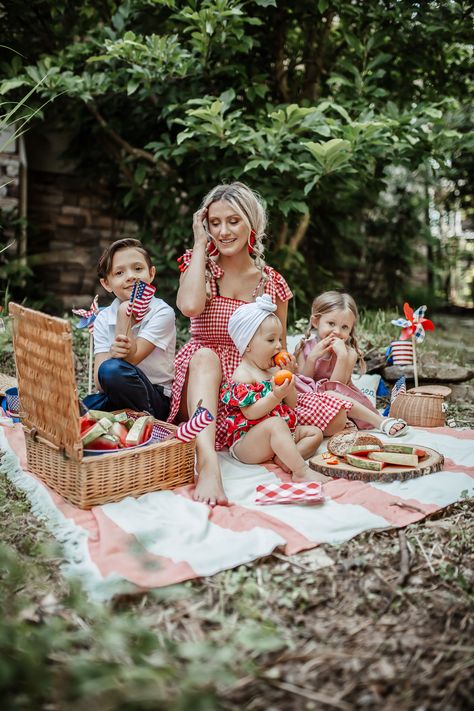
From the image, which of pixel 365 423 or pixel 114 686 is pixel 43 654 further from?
pixel 365 423

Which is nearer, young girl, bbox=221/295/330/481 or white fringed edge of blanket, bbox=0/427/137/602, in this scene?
white fringed edge of blanket, bbox=0/427/137/602

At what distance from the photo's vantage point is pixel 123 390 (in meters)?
2.74

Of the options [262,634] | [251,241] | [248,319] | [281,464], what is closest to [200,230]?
[251,241]

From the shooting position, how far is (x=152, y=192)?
18.5ft

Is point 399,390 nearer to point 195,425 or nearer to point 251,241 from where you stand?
point 251,241

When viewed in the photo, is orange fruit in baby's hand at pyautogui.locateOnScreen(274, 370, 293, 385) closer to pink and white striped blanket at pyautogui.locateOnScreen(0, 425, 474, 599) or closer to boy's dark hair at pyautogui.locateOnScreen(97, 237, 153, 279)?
pink and white striped blanket at pyautogui.locateOnScreen(0, 425, 474, 599)

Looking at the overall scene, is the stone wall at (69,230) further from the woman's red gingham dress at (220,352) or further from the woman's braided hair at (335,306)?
the woman's red gingham dress at (220,352)

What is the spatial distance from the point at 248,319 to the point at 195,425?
1.89 ft

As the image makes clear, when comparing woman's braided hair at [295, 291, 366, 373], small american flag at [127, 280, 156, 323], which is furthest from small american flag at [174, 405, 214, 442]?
woman's braided hair at [295, 291, 366, 373]

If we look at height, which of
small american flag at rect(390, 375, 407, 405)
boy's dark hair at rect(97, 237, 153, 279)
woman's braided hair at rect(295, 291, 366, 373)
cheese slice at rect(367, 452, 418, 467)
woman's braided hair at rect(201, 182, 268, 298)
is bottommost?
cheese slice at rect(367, 452, 418, 467)

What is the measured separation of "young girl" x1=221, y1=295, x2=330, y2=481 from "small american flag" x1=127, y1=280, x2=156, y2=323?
15.2 inches

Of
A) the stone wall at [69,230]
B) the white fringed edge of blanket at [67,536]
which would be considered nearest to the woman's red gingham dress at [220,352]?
the white fringed edge of blanket at [67,536]

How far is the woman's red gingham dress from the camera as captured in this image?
2.83 meters

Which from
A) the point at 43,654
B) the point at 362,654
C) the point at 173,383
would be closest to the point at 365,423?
the point at 173,383
